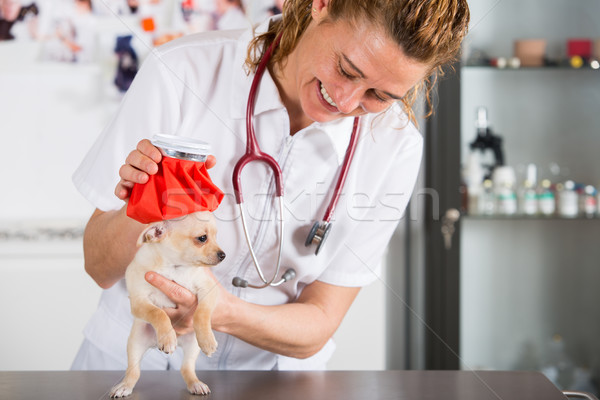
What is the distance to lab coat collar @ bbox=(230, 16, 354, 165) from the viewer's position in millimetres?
979

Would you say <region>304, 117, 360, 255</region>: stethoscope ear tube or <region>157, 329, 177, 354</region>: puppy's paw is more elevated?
<region>304, 117, 360, 255</region>: stethoscope ear tube

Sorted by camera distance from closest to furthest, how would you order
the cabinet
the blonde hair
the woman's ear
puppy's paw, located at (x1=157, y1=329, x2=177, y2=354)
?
puppy's paw, located at (x1=157, y1=329, x2=177, y2=354) < the blonde hair < the woman's ear < the cabinet

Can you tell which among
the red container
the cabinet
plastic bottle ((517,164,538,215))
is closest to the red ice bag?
the cabinet

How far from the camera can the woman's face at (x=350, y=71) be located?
0.84 meters

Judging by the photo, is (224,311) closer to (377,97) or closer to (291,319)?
(291,319)

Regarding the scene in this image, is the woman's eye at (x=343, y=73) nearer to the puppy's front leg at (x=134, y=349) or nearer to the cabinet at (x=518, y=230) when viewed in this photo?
the puppy's front leg at (x=134, y=349)

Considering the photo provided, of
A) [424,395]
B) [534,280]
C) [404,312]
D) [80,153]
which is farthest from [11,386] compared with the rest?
[534,280]

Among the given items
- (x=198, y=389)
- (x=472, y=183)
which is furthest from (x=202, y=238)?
(x=472, y=183)

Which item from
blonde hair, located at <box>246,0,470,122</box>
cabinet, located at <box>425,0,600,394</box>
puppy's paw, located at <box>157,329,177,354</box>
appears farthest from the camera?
cabinet, located at <box>425,0,600,394</box>

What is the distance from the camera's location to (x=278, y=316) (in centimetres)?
99

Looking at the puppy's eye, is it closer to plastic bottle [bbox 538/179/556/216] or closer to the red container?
plastic bottle [bbox 538/179/556/216]

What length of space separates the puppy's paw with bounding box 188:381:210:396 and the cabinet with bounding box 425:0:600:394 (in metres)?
1.38

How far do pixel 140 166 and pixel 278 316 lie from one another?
0.40 m

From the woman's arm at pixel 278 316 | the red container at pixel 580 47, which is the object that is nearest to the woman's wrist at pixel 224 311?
the woman's arm at pixel 278 316
